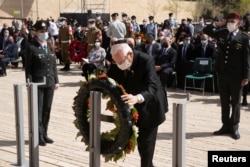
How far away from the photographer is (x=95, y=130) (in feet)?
14.3

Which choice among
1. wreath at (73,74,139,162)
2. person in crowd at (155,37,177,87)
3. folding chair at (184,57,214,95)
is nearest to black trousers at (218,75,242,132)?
wreath at (73,74,139,162)

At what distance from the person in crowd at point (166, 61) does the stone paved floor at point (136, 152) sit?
0.61 metres

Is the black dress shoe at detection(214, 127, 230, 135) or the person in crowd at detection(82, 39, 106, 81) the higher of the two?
the person in crowd at detection(82, 39, 106, 81)

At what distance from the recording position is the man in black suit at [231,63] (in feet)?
22.8

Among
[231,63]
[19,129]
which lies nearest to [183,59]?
[231,63]

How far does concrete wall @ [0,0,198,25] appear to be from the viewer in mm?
36344

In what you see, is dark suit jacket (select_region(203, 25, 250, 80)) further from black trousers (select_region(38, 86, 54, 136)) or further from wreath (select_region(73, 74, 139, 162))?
wreath (select_region(73, 74, 139, 162))

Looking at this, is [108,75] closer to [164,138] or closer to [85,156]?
[85,156]

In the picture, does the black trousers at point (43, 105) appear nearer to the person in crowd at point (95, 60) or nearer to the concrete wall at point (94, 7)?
the person in crowd at point (95, 60)

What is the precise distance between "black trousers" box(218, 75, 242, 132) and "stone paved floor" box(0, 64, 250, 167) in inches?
11.0

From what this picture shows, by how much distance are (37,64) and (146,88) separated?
2.81 meters

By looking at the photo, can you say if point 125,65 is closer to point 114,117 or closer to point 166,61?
point 114,117

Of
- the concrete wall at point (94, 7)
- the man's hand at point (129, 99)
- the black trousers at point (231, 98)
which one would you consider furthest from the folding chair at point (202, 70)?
the concrete wall at point (94, 7)

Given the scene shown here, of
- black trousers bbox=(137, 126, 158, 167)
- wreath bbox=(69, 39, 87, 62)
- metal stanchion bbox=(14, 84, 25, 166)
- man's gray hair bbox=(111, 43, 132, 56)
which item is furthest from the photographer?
wreath bbox=(69, 39, 87, 62)
